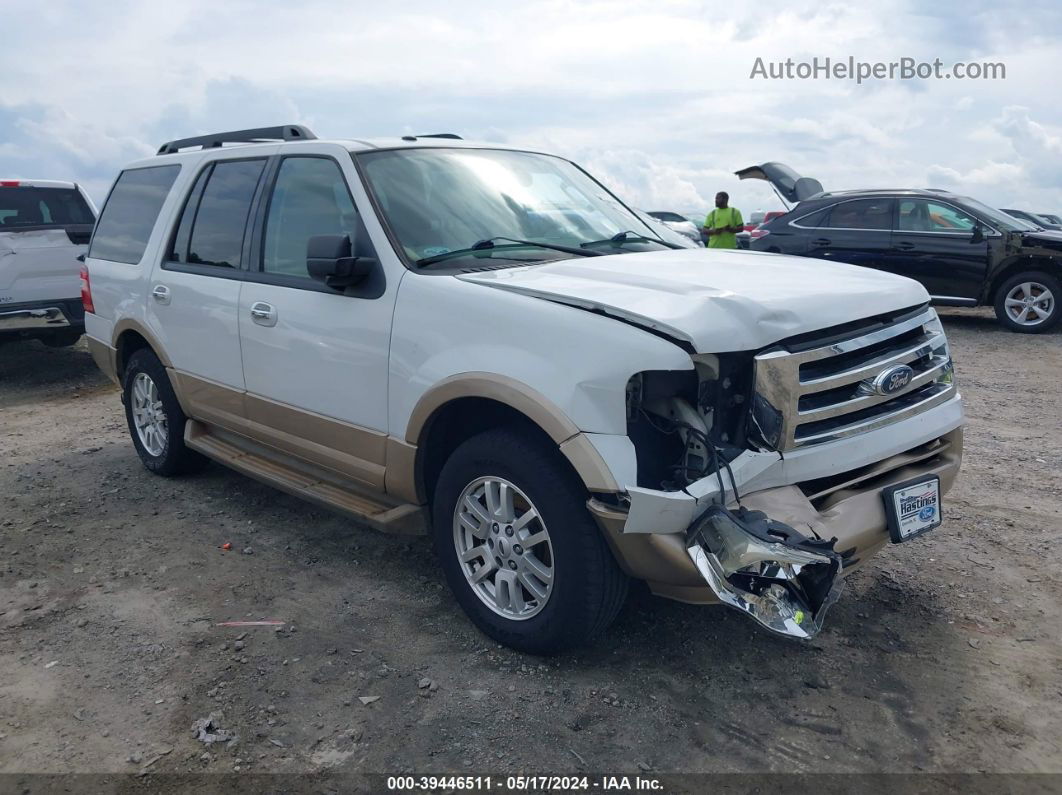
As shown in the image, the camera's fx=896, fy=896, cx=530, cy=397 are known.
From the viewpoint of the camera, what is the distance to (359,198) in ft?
12.6

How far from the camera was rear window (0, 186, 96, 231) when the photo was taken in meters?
9.00

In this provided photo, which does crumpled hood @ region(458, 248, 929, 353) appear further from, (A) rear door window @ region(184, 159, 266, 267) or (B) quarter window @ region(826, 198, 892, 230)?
(B) quarter window @ region(826, 198, 892, 230)

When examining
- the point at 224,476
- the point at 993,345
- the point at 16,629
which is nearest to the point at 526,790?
the point at 16,629

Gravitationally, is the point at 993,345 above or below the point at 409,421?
below

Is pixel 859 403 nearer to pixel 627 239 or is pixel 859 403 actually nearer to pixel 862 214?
pixel 627 239

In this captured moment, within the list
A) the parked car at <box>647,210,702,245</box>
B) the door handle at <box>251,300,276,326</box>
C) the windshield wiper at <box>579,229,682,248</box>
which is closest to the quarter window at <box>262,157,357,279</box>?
the door handle at <box>251,300,276,326</box>

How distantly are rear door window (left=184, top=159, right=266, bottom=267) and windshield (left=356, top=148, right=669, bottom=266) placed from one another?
0.94m

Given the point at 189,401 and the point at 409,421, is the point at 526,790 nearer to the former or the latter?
the point at 409,421

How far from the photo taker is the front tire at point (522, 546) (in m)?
3.06

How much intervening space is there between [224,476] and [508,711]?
333 centimetres

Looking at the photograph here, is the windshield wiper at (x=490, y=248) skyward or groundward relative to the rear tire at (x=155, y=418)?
skyward

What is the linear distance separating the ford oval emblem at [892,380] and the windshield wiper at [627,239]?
4.65 feet

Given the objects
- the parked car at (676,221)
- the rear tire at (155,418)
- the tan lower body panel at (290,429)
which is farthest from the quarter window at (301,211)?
the parked car at (676,221)

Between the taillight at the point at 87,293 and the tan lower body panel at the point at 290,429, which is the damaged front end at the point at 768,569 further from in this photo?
the taillight at the point at 87,293
